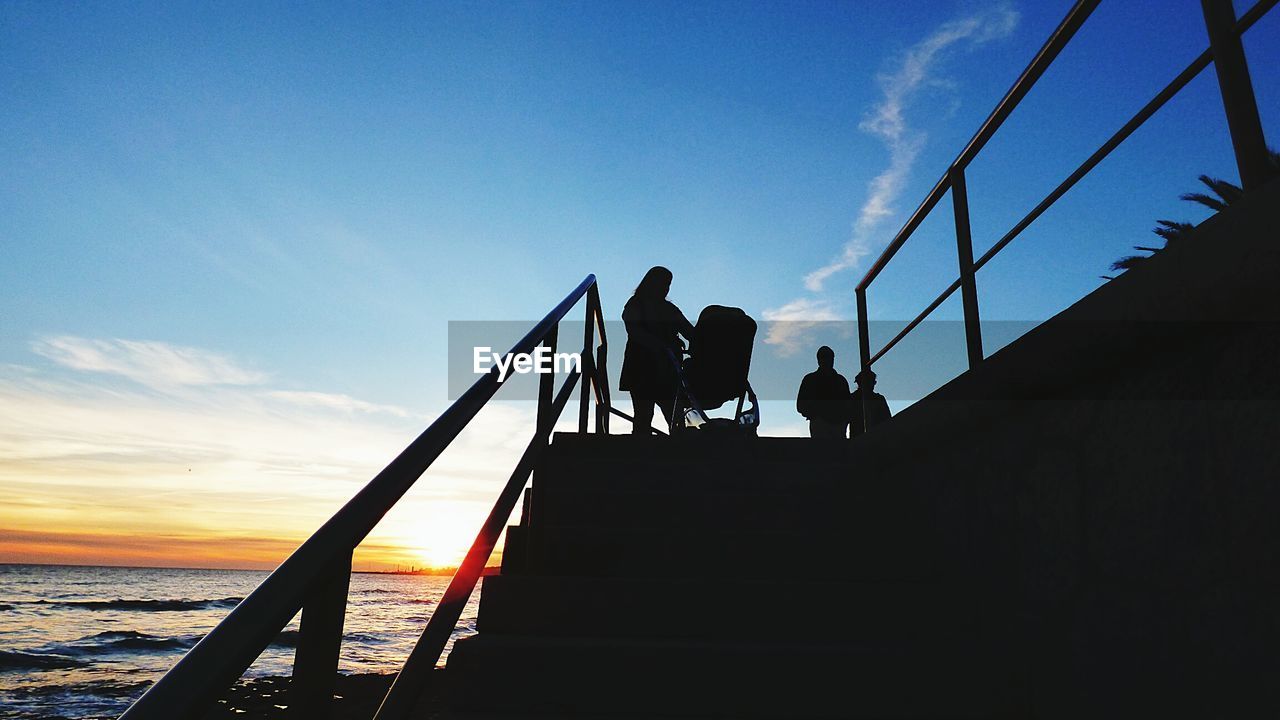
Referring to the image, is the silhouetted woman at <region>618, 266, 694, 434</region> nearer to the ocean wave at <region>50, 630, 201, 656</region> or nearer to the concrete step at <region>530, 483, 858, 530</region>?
the concrete step at <region>530, 483, 858, 530</region>

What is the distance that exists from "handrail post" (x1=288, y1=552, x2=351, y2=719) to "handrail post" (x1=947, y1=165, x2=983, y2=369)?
220cm

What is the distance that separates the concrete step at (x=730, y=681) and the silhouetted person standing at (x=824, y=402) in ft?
14.0

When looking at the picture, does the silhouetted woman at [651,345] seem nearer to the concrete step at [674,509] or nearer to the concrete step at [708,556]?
the concrete step at [674,509]

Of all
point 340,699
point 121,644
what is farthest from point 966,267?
point 121,644

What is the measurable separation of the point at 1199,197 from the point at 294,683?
14.4 meters

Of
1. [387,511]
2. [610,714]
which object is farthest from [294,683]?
[610,714]

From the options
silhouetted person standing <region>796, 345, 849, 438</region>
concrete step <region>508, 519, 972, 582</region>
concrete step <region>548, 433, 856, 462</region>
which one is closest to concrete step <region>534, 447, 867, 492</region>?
concrete step <region>548, 433, 856, 462</region>

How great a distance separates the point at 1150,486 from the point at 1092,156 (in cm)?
87

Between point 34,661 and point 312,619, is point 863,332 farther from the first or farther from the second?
point 34,661

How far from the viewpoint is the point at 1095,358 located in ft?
5.84

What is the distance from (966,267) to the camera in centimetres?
265

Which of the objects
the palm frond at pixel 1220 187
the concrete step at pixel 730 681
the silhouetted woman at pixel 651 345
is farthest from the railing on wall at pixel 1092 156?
the palm frond at pixel 1220 187

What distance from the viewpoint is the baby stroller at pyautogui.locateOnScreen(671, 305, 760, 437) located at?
450cm

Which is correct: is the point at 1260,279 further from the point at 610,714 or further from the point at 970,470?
the point at 610,714
